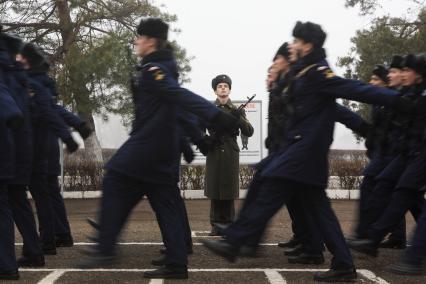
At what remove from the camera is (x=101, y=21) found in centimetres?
1842

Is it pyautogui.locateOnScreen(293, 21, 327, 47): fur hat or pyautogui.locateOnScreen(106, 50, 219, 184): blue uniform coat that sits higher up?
pyautogui.locateOnScreen(293, 21, 327, 47): fur hat

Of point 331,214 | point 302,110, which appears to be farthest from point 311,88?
point 331,214

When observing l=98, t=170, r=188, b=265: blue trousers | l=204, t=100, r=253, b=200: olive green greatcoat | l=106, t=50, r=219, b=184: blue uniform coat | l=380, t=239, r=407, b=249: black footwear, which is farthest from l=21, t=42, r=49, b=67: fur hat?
l=380, t=239, r=407, b=249: black footwear

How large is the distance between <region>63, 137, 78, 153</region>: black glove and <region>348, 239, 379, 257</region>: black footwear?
8.03ft

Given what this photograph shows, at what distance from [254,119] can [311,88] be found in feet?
27.9

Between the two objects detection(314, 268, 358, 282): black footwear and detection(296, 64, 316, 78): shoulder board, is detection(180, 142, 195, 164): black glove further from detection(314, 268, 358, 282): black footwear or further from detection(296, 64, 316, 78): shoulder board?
detection(314, 268, 358, 282): black footwear

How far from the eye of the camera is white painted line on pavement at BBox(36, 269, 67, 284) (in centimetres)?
506

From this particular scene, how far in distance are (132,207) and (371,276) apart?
1863 mm

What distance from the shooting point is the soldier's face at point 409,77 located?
5844 mm

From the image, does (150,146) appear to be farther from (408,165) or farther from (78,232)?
(78,232)

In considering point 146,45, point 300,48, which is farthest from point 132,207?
point 300,48

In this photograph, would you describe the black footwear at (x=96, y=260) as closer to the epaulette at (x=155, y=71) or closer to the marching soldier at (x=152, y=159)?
the marching soldier at (x=152, y=159)

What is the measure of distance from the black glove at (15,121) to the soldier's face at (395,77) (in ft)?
10.6

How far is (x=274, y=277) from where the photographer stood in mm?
5305
